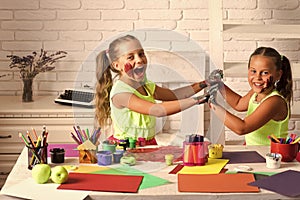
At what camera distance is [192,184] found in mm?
2246

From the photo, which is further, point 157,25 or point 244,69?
point 157,25

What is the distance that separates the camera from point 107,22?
168 inches

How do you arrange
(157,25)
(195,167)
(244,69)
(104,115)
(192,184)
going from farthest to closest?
1. (157,25)
2. (244,69)
3. (104,115)
4. (195,167)
5. (192,184)

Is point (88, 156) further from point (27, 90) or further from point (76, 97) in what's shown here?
point (27, 90)

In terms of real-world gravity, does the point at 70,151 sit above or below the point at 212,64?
below

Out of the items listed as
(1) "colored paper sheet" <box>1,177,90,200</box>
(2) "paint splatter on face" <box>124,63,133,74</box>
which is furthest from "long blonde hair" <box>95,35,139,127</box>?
(1) "colored paper sheet" <box>1,177,90,200</box>

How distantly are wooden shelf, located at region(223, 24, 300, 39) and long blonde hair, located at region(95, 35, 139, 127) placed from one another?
1.10 m

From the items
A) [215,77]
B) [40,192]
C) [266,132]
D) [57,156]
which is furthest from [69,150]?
[266,132]

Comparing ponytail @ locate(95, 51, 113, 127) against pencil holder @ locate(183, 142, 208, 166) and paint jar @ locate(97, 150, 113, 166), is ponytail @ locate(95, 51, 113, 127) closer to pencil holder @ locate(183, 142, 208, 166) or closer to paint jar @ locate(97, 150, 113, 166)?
paint jar @ locate(97, 150, 113, 166)

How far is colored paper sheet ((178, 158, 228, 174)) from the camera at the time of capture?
2.40m

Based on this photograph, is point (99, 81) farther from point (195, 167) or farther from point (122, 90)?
point (195, 167)

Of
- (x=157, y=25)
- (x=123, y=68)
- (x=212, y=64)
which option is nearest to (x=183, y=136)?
(x=123, y=68)

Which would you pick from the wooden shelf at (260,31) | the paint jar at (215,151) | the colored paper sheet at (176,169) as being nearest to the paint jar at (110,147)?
the colored paper sheet at (176,169)

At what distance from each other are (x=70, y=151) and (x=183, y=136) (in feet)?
1.55
